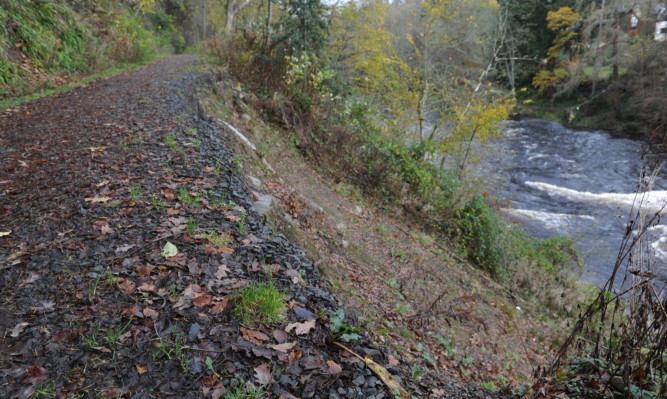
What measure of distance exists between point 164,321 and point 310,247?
8.45 ft

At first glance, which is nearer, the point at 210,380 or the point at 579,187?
the point at 210,380

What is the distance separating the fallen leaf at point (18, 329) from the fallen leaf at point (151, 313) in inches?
24.8

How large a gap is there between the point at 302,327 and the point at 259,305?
1.09 feet

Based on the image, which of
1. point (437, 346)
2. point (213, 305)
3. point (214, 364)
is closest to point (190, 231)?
point (213, 305)

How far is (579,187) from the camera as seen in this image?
49.6ft

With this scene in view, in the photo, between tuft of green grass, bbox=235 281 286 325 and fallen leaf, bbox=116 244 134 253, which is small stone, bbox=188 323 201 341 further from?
fallen leaf, bbox=116 244 134 253

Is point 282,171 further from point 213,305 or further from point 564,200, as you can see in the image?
point 564,200

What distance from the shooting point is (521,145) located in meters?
20.9

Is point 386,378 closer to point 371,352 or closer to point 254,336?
point 371,352

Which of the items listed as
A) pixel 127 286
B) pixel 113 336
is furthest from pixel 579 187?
pixel 113 336

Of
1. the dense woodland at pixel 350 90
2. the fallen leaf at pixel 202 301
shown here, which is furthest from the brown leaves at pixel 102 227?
the dense woodland at pixel 350 90

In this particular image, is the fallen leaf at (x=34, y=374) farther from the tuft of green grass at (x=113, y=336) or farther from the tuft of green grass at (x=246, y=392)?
the tuft of green grass at (x=246, y=392)

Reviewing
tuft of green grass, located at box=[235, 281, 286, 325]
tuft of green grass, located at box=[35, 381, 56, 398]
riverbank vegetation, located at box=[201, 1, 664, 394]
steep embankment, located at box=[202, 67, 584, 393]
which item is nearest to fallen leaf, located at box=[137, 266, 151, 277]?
tuft of green grass, located at box=[235, 281, 286, 325]

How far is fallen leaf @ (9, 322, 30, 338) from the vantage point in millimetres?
1917
